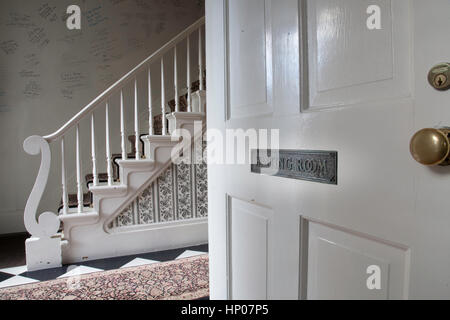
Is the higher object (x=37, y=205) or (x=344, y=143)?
(x=344, y=143)

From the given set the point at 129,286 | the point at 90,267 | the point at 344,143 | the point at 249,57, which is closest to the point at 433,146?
the point at 344,143

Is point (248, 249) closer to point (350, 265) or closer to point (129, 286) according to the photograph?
point (350, 265)

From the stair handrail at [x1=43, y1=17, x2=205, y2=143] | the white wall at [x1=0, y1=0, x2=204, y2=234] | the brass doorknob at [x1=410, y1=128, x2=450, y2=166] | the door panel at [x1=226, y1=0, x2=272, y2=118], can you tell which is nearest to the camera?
the brass doorknob at [x1=410, y1=128, x2=450, y2=166]

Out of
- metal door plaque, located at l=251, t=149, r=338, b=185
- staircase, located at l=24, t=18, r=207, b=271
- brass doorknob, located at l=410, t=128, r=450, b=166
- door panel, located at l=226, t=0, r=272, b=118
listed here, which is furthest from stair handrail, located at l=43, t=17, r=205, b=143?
brass doorknob, located at l=410, t=128, r=450, b=166

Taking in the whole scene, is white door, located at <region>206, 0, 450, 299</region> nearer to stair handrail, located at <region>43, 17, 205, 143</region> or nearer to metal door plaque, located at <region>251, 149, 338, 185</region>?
metal door plaque, located at <region>251, 149, 338, 185</region>

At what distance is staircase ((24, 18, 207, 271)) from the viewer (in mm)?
2160

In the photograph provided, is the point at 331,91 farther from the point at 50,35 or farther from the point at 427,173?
the point at 50,35

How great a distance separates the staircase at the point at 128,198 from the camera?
2160mm

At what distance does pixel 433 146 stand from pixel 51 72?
379 centimetres

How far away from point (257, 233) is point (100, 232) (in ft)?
6.79

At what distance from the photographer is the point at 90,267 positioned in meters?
2.18

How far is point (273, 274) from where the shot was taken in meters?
0.67

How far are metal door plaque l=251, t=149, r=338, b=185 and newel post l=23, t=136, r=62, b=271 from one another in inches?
81.9
